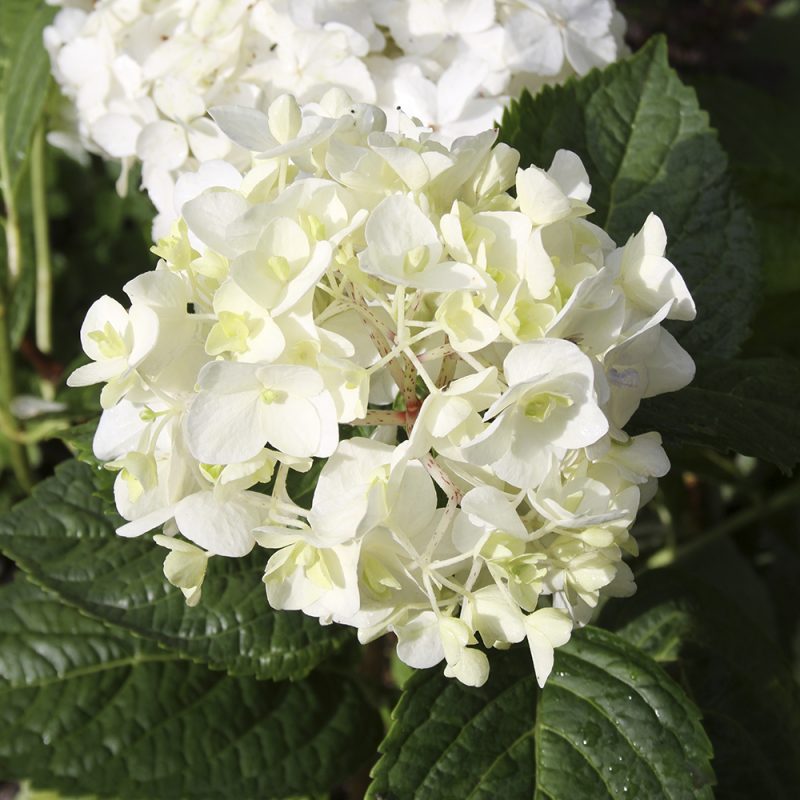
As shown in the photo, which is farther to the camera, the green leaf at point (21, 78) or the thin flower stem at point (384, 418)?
the green leaf at point (21, 78)

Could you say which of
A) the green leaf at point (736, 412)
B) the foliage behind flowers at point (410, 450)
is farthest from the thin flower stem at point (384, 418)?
the green leaf at point (736, 412)

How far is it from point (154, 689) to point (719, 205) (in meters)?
0.81

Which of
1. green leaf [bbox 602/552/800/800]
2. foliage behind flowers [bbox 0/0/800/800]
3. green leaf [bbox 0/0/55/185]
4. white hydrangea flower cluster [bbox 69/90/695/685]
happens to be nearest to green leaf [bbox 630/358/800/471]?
foliage behind flowers [bbox 0/0/800/800]

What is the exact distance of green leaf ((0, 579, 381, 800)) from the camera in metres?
1.05

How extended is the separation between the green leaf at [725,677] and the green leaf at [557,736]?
0.57 ft

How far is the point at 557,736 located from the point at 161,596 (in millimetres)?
389

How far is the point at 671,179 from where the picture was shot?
3.36 feet

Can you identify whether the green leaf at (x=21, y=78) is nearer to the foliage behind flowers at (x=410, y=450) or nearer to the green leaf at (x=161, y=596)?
the foliage behind flowers at (x=410, y=450)

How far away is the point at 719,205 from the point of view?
1.02 m

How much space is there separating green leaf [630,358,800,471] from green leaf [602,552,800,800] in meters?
0.29

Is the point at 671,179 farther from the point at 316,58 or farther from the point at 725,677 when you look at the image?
the point at 725,677

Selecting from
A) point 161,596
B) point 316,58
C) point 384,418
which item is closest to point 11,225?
point 316,58

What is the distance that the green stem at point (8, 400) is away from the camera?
1409 millimetres

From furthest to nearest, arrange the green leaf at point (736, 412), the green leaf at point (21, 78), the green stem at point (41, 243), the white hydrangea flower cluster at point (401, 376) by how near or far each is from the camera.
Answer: the green stem at point (41, 243), the green leaf at point (21, 78), the green leaf at point (736, 412), the white hydrangea flower cluster at point (401, 376)
